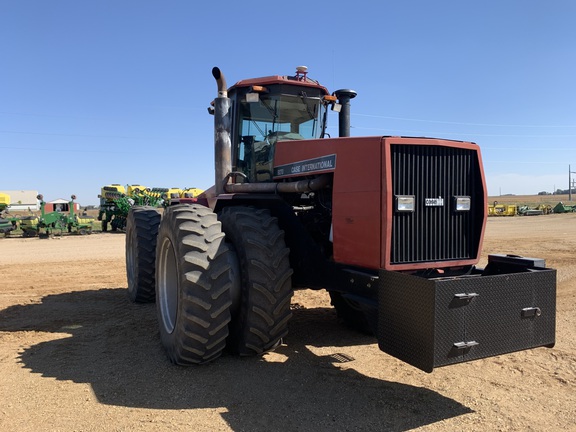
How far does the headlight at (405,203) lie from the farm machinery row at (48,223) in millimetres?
19406

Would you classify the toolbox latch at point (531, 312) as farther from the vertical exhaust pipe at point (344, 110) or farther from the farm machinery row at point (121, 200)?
the farm machinery row at point (121, 200)

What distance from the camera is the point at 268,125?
547cm

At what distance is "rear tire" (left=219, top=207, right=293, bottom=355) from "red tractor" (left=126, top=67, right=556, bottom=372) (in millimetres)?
12

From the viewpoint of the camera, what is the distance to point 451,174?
396cm

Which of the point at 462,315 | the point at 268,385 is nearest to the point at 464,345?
the point at 462,315

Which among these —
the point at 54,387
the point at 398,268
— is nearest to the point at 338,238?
the point at 398,268

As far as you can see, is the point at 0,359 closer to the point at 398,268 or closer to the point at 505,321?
the point at 398,268

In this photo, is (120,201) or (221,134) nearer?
(221,134)

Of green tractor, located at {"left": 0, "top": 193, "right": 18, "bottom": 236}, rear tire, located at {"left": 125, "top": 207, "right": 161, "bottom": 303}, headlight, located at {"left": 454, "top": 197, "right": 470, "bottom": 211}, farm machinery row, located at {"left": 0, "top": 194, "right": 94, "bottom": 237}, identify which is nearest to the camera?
headlight, located at {"left": 454, "top": 197, "right": 470, "bottom": 211}

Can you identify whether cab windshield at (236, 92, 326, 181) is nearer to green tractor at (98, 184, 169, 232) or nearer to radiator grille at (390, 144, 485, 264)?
radiator grille at (390, 144, 485, 264)

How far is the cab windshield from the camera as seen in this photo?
5.39 meters

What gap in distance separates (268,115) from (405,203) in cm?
239

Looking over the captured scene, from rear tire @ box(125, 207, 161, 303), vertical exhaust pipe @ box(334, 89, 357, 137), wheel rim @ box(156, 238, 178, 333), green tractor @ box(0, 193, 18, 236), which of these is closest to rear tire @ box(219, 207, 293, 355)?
wheel rim @ box(156, 238, 178, 333)

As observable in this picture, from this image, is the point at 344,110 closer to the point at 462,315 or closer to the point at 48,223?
the point at 462,315
